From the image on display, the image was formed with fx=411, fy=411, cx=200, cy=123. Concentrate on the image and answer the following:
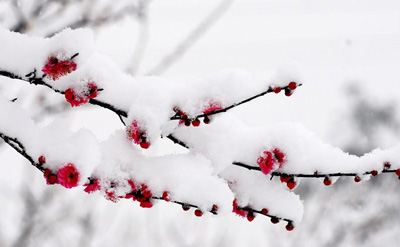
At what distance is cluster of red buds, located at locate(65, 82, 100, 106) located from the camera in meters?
1.51

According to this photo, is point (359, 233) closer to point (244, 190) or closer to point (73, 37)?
point (244, 190)

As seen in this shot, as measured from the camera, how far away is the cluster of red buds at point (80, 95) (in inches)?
59.3

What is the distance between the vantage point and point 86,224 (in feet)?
28.9

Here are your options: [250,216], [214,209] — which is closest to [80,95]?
[214,209]

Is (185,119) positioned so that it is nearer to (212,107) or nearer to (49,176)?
(212,107)

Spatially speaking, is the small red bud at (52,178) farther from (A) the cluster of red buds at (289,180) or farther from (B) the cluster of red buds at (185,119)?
(A) the cluster of red buds at (289,180)

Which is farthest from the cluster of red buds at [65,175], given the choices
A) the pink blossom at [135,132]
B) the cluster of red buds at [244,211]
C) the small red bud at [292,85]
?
the small red bud at [292,85]

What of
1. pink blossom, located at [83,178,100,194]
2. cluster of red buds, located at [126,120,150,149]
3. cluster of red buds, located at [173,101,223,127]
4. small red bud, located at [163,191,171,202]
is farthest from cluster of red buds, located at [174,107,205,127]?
pink blossom, located at [83,178,100,194]

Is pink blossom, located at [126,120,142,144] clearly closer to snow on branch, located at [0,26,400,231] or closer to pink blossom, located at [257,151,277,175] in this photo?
snow on branch, located at [0,26,400,231]

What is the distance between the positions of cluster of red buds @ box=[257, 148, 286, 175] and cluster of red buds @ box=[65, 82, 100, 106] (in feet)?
2.31

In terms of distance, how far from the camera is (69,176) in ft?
4.71

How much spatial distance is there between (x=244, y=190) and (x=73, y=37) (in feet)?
3.12

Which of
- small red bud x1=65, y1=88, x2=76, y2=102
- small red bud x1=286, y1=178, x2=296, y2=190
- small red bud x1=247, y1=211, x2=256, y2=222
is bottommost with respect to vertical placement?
small red bud x1=247, y1=211, x2=256, y2=222

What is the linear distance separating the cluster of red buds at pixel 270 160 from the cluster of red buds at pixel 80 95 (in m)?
0.70
